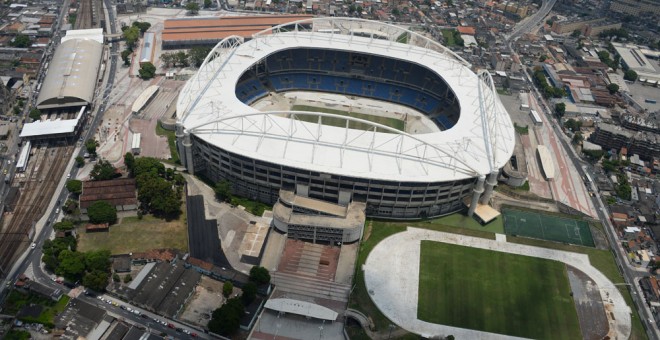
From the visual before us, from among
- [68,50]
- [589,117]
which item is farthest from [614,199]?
[68,50]

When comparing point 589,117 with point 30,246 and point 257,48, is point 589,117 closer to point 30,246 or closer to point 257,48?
point 257,48

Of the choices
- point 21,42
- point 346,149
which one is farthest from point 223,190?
point 21,42

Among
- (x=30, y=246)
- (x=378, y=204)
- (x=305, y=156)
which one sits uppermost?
(x=305, y=156)

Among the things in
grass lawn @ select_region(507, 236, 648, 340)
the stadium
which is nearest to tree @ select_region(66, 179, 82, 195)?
the stadium

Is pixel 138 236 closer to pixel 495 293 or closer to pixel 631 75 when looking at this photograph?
pixel 495 293

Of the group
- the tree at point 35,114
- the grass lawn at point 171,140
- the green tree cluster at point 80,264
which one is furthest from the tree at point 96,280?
the tree at point 35,114

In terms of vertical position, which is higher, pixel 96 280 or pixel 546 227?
pixel 546 227
